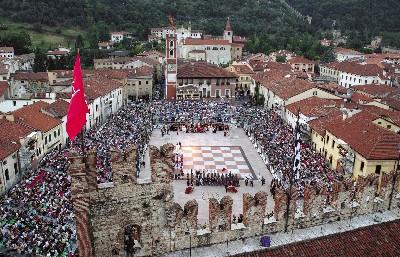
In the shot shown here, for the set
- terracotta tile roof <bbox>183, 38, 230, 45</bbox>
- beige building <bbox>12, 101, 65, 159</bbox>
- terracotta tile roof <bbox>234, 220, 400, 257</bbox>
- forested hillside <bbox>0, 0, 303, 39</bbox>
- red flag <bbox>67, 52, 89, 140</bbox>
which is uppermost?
forested hillside <bbox>0, 0, 303, 39</bbox>

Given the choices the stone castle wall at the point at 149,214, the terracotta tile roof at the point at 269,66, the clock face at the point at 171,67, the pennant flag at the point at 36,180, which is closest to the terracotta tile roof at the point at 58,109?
the pennant flag at the point at 36,180

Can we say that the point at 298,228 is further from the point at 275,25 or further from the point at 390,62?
the point at 275,25

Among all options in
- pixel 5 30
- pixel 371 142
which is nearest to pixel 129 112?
pixel 371 142

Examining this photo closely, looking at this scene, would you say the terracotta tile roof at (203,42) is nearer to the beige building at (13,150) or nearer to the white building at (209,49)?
the white building at (209,49)

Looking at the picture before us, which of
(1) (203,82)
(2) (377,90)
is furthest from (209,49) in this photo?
(2) (377,90)

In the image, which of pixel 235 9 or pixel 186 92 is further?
pixel 235 9

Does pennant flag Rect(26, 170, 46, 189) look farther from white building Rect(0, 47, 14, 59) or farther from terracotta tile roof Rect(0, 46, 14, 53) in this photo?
terracotta tile roof Rect(0, 46, 14, 53)

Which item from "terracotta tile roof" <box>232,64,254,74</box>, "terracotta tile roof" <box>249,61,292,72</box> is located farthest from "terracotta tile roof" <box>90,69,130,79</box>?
"terracotta tile roof" <box>249,61,292,72</box>
